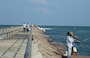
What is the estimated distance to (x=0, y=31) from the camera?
2352 centimetres

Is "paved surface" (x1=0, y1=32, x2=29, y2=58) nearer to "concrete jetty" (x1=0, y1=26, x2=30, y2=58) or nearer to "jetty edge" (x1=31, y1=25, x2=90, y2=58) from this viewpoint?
"concrete jetty" (x1=0, y1=26, x2=30, y2=58)

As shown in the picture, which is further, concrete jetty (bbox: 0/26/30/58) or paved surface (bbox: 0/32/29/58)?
concrete jetty (bbox: 0/26/30/58)

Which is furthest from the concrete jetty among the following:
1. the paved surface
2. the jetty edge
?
the jetty edge

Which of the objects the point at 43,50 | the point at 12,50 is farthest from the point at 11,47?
A: the point at 43,50

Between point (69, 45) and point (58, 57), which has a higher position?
point (69, 45)

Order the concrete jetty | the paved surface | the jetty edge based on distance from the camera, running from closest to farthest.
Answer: the paved surface, the concrete jetty, the jetty edge

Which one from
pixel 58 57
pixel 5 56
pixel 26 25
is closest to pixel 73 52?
pixel 5 56

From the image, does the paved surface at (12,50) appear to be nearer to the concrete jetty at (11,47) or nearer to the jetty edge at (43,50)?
the concrete jetty at (11,47)

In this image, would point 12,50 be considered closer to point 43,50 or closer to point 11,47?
point 11,47

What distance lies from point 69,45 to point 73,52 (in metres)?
2.18

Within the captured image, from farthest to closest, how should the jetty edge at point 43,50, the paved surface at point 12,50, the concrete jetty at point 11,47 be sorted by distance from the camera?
1. the jetty edge at point 43,50
2. the concrete jetty at point 11,47
3. the paved surface at point 12,50

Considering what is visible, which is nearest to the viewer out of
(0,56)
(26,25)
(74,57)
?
(0,56)

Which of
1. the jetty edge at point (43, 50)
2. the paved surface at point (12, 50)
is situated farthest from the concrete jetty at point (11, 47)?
the jetty edge at point (43, 50)

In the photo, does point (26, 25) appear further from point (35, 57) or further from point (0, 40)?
point (35, 57)
